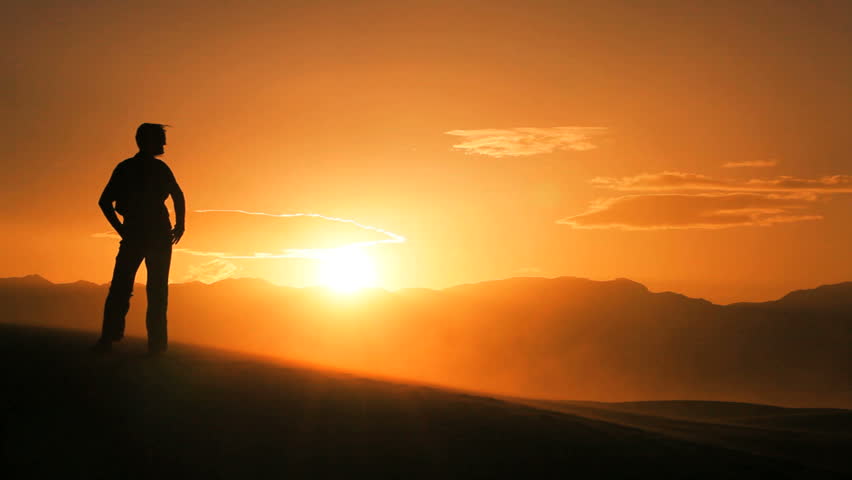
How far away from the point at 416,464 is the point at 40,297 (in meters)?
167

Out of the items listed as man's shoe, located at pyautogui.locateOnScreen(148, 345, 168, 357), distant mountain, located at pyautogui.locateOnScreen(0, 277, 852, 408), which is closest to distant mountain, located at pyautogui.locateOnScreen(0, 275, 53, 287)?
distant mountain, located at pyautogui.locateOnScreen(0, 277, 852, 408)

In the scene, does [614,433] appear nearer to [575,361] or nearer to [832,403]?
[832,403]

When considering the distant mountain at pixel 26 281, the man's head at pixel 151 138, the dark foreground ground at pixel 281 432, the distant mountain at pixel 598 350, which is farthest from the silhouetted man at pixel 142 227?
the distant mountain at pixel 26 281

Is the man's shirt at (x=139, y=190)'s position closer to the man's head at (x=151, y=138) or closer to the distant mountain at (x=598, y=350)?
the man's head at (x=151, y=138)

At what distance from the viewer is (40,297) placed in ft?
495

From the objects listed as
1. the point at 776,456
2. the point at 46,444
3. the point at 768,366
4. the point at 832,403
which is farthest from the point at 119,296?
the point at 768,366

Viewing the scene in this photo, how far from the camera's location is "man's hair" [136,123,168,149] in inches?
372

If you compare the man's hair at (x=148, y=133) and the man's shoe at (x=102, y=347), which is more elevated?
the man's hair at (x=148, y=133)

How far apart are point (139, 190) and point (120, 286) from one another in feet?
Result: 4.35

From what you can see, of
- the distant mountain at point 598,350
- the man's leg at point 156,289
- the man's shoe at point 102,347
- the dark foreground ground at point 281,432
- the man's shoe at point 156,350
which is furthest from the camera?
the distant mountain at point 598,350

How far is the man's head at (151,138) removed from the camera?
31.0 ft

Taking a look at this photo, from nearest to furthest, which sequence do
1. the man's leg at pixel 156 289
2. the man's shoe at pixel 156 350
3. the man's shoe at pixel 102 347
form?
the man's shoe at pixel 102 347, the man's shoe at pixel 156 350, the man's leg at pixel 156 289

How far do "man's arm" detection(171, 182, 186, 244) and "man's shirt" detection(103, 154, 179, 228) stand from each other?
23 centimetres

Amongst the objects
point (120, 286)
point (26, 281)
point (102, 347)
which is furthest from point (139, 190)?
point (26, 281)
